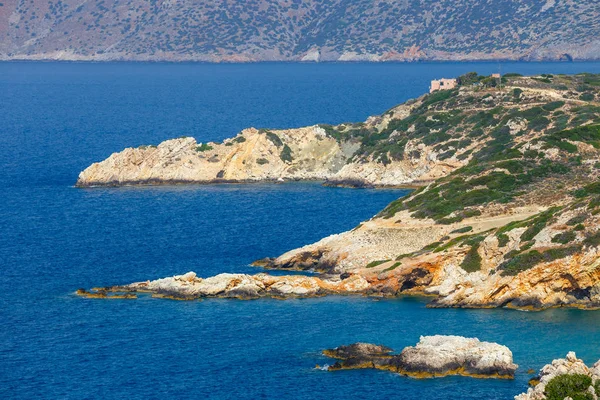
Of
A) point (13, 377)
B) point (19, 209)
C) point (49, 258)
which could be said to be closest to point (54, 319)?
point (13, 377)

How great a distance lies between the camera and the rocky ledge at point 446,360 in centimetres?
7400

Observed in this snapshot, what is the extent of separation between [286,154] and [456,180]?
44.0 meters

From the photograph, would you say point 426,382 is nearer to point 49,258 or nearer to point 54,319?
point 54,319

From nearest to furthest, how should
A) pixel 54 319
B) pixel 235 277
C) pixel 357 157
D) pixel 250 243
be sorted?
pixel 54 319
pixel 235 277
pixel 250 243
pixel 357 157

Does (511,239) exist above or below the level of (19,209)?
above

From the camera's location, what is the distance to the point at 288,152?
15688cm

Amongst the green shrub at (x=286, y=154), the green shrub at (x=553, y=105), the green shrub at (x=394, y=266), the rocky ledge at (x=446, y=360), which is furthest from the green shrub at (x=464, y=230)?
the green shrub at (x=286, y=154)

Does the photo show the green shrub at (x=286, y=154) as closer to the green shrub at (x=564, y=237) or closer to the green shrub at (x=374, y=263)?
the green shrub at (x=374, y=263)

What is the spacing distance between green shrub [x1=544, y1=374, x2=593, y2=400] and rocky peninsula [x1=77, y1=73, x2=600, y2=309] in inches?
1081

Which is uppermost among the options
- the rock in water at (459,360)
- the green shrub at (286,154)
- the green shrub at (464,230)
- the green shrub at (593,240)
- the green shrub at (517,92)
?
the green shrub at (593,240)

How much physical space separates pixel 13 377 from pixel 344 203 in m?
62.7

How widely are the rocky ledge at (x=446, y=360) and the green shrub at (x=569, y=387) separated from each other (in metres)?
12.3

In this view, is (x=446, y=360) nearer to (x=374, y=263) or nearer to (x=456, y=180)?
(x=374, y=263)

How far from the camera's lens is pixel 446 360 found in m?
74.7
